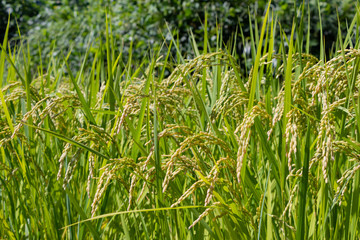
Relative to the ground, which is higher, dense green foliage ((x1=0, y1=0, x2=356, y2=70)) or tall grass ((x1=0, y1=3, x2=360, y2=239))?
tall grass ((x1=0, y1=3, x2=360, y2=239))

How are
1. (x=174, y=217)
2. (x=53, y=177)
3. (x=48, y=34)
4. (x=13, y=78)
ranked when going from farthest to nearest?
(x=48, y=34) → (x=13, y=78) → (x=53, y=177) → (x=174, y=217)

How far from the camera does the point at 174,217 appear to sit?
4.32 feet

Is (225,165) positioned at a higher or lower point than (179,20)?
higher

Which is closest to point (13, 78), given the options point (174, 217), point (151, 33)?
point (174, 217)

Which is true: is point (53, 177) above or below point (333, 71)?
below

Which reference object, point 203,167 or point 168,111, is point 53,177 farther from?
point 203,167

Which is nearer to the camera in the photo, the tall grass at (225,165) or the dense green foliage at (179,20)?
the tall grass at (225,165)

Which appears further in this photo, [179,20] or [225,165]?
[179,20]

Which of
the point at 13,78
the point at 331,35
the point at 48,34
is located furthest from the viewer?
the point at 48,34

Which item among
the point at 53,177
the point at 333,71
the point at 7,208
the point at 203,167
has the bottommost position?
the point at 7,208

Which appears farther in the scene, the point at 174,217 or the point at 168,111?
the point at 168,111

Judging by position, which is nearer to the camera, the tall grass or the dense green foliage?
the tall grass

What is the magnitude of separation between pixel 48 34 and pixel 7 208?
604 cm

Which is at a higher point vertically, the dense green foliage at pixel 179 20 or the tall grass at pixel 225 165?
the tall grass at pixel 225 165
